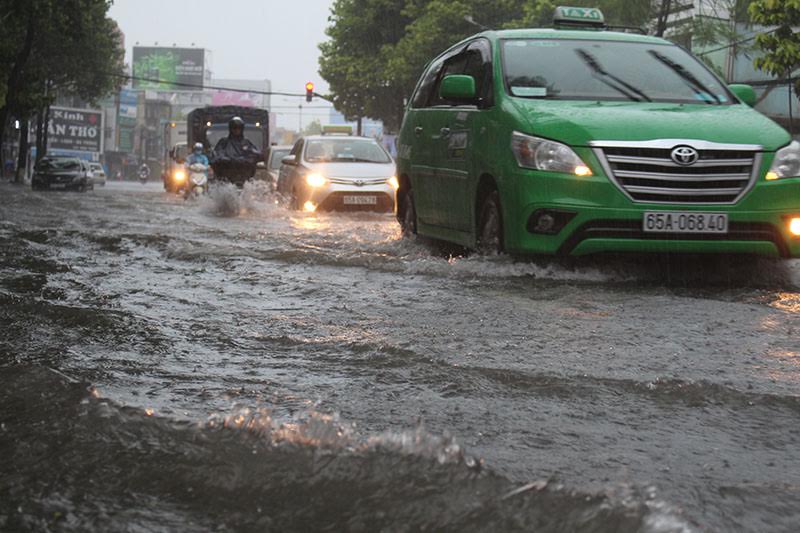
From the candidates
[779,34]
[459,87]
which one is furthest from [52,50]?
[459,87]

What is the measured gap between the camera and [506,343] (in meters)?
4.40

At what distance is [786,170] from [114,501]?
5332mm

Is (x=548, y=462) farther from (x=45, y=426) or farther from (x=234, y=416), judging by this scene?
(x=45, y=426)

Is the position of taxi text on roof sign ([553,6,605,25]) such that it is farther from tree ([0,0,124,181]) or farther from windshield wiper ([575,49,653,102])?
tree ([0,0,124,181])

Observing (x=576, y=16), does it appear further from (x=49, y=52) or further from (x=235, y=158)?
(x=49, y=52)

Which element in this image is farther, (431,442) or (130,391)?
(130,391)

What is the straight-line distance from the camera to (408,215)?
9797mm

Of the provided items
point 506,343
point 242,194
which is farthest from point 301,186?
point 506,343

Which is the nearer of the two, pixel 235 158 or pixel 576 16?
pixel 576 16

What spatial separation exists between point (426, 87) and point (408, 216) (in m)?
1.10

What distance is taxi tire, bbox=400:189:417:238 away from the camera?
957cm

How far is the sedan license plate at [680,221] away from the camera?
260 inches

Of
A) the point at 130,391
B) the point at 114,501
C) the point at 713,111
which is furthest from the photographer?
the point at 713,111

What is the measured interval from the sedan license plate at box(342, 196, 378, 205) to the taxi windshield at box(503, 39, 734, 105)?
29.1 feet
